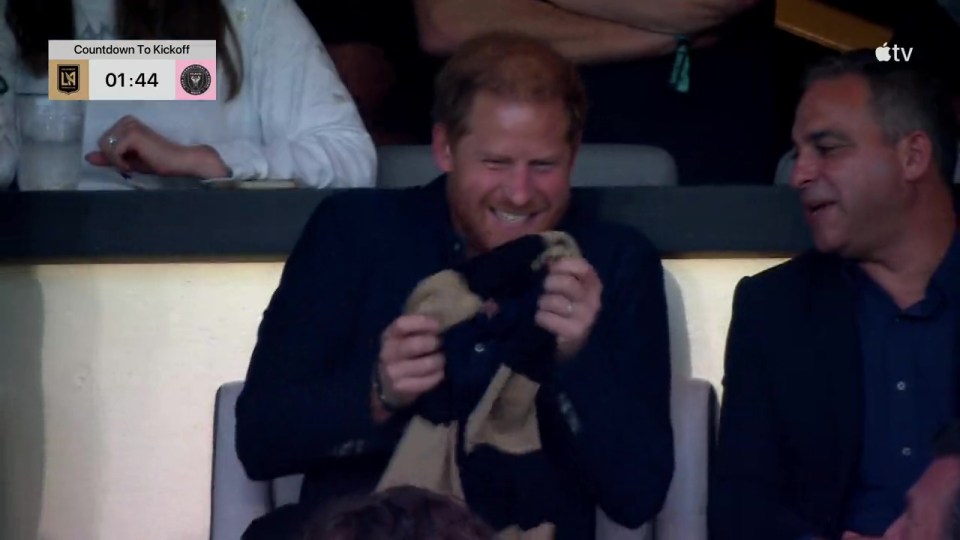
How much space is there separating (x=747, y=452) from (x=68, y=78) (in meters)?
1.25

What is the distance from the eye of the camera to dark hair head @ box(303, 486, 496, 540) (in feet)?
4.05

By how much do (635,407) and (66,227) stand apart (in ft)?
3.00

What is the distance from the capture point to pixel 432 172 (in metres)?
2.55

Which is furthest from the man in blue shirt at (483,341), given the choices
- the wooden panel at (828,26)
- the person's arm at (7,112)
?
the wooden panel at (828,26)

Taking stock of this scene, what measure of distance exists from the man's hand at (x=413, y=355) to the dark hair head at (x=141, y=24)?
799 millimetres

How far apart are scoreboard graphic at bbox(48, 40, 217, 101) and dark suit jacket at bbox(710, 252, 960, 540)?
97 cm

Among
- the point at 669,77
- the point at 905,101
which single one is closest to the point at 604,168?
the point at 669,77

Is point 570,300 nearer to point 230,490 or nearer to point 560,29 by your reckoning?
point 230,490

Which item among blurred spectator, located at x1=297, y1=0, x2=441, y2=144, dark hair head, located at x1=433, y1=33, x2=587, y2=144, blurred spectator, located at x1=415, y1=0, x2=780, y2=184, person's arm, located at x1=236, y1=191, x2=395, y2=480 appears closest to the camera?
person's arm, located at x1=236, y1=191, x2=395, y2=480

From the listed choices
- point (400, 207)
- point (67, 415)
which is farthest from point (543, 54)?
point (67, 415)

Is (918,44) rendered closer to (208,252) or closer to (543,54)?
(543,54)

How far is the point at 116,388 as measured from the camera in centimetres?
243

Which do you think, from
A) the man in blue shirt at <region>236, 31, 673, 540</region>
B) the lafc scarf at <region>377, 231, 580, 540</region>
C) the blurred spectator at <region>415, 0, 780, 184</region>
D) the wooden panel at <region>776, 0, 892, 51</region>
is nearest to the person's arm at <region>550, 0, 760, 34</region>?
the blurred spectator at <region>415, 0, 780, 184</region>

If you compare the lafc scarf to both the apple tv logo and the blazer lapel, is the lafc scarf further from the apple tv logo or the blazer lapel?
the apple tv logo
